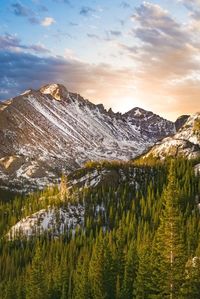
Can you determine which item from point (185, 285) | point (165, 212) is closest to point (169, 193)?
point (165, 212)

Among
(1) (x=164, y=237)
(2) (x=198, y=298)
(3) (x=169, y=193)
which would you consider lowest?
(2) (x=198, y=298)

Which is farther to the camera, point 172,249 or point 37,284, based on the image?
point 37,284

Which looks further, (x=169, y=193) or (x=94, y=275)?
(x=94, y=275)

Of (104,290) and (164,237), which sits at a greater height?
(164,237)

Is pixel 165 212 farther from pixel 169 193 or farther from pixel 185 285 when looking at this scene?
pixel 185 285

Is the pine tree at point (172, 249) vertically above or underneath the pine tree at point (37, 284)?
above

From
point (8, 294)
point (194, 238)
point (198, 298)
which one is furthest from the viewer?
point (194, 238)

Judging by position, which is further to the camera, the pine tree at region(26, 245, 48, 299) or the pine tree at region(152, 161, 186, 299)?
the pine tree at region(26, 245, 48, 299)

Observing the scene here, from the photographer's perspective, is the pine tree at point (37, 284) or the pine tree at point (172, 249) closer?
the pine tree at point (172, 249)

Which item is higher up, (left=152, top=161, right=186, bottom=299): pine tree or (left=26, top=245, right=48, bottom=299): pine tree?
(left=152, top=161, right=186, bottom=299): pine tree

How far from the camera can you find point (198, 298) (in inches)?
2859

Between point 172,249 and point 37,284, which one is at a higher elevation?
point 172,249

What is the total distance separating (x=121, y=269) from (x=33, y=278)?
19686 millimetres

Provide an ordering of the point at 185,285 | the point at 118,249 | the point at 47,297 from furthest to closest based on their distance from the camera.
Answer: the point at 118,249, the point at 47,297, the point at 185,285
